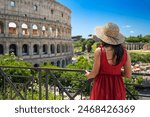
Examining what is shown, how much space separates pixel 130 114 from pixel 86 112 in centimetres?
77

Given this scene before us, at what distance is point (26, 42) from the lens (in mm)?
36250

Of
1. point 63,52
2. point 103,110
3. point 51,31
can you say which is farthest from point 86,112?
A: point 63,52

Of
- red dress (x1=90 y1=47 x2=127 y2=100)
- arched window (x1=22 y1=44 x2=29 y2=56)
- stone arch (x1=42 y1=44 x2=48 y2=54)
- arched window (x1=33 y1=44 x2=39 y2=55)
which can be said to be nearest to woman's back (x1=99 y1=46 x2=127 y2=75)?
red dress (x1=90 y1=47 x2=127 y2=100)

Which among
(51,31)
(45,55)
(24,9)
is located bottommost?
(45,55)

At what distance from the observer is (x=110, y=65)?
12.4 ft

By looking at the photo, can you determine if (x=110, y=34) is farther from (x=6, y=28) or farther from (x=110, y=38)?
(x=6, y=28)

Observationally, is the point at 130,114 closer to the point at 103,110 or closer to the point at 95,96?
the point at 103,110

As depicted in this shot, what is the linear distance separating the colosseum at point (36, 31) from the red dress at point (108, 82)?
2984 centimetres

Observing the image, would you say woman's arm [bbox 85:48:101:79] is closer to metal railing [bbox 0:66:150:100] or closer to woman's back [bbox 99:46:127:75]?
woman's back [bbox 99:46:127:75]

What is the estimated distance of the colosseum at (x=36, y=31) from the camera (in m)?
33.5

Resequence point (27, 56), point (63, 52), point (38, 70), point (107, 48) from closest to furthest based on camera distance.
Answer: point (107, 48) → point (38, 70) → point (27, 56) → point (63, 52)

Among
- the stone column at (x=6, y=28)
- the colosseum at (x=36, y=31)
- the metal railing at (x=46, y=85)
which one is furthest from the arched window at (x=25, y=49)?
the metal railing at (x=46, y=85)

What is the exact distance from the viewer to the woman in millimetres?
3766

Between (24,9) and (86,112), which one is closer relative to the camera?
(86,112)
